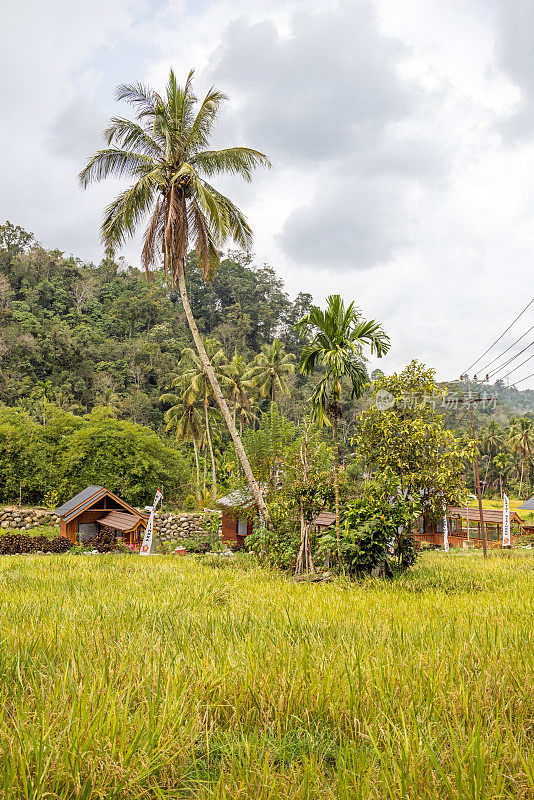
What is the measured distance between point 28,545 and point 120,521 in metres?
3.24

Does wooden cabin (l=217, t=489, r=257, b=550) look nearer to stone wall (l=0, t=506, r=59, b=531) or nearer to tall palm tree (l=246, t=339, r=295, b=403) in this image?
stone wall (l=0, t=506, r=59, b=531)

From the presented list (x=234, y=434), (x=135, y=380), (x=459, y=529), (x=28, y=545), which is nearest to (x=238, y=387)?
(x=135, y=380)

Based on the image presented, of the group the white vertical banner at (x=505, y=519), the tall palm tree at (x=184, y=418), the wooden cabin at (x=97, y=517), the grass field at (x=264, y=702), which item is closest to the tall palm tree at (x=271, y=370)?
the tall palm tree at (x=184, y=418)

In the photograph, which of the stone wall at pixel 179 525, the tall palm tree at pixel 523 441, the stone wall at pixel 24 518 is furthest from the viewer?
the tall palm tree at pixel 523 441

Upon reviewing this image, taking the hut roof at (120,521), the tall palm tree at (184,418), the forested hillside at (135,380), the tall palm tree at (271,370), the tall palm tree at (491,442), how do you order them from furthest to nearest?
the tall palm tree at (491,442), the tall palm tree at (271,370), the tall palm tree at (184,418), the forested hillside at (135,380), the hut roof at (120,521)

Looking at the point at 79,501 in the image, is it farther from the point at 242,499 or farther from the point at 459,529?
the point at 459,529

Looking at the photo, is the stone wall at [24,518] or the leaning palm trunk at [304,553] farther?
the stone wall at [24,518]

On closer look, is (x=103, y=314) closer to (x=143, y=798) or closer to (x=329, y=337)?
(x=329, y=337)

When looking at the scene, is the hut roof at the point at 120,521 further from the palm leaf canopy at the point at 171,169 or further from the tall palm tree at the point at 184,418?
the tall palm tree at the point at 184,418

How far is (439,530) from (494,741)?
1323 inches

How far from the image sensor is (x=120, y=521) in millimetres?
18812

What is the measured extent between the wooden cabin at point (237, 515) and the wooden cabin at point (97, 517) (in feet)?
11.9

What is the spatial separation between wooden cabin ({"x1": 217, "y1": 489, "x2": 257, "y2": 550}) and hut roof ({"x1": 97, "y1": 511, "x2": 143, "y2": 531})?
376 cm

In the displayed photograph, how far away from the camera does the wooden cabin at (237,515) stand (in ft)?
57.9
